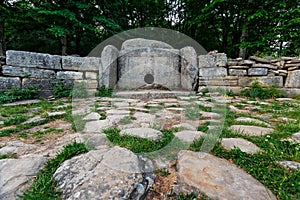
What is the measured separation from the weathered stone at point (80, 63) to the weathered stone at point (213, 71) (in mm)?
2931

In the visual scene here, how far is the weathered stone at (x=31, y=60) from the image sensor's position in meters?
3.35

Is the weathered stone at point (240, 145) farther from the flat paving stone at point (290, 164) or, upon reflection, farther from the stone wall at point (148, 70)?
the stone wall at point (148, 70)

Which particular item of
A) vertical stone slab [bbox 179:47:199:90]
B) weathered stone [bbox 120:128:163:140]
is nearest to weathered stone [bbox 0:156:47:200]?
weathered stone [bbox 120:128:163:140]

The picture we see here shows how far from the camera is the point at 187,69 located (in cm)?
450

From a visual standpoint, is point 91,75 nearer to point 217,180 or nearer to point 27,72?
point 27,72

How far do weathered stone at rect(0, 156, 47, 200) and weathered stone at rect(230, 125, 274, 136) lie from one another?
164 centimetres

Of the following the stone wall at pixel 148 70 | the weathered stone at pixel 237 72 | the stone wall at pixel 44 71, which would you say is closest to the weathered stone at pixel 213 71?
the stone wall at pixel 148 70

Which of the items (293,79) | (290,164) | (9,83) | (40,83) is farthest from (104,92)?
(293,79)

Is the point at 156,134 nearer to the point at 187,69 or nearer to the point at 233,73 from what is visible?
the point at 187,69

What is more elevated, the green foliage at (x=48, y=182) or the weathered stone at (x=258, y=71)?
the weathered stone at (x=258, y=71)

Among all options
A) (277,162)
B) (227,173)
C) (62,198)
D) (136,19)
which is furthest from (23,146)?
(136,19)

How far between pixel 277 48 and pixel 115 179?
8.25m

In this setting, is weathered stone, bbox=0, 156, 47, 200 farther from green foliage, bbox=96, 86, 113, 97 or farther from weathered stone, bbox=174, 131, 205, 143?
green foliage, bbox=96, 86, 113, 97

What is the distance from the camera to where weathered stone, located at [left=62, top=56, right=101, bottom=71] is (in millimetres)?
4011
